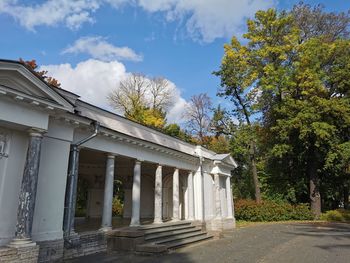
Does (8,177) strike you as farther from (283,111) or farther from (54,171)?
(283,111)

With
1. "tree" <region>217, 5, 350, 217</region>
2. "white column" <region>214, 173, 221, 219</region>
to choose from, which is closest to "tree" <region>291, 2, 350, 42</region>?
"tree" <region>217, 5, 350, 217</region>

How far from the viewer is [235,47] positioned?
30.4 m

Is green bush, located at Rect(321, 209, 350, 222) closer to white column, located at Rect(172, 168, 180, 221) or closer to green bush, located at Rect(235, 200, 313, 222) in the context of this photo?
green bush, located at Rect(235, 200, 313, 222)

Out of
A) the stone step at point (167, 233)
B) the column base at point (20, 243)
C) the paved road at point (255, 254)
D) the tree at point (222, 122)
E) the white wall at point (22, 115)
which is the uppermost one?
the tree at point (222, 122)

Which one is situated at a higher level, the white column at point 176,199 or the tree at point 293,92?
the tree at point 293,92

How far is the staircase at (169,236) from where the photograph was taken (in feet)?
36.6

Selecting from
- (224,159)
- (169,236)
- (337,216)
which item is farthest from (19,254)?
(337,216)

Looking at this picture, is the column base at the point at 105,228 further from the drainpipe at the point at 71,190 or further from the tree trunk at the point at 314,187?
the tree trunk at the point at 314,187

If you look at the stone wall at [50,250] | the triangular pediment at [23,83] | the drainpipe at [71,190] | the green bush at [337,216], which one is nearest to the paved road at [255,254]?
the stone wall at [50,250]

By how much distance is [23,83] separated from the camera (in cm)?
876

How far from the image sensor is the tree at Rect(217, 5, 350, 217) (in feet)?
83.6

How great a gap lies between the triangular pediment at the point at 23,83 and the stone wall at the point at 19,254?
13.3 ft

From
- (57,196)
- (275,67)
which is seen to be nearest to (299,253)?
(57,196)

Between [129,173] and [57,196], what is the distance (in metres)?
12.0
